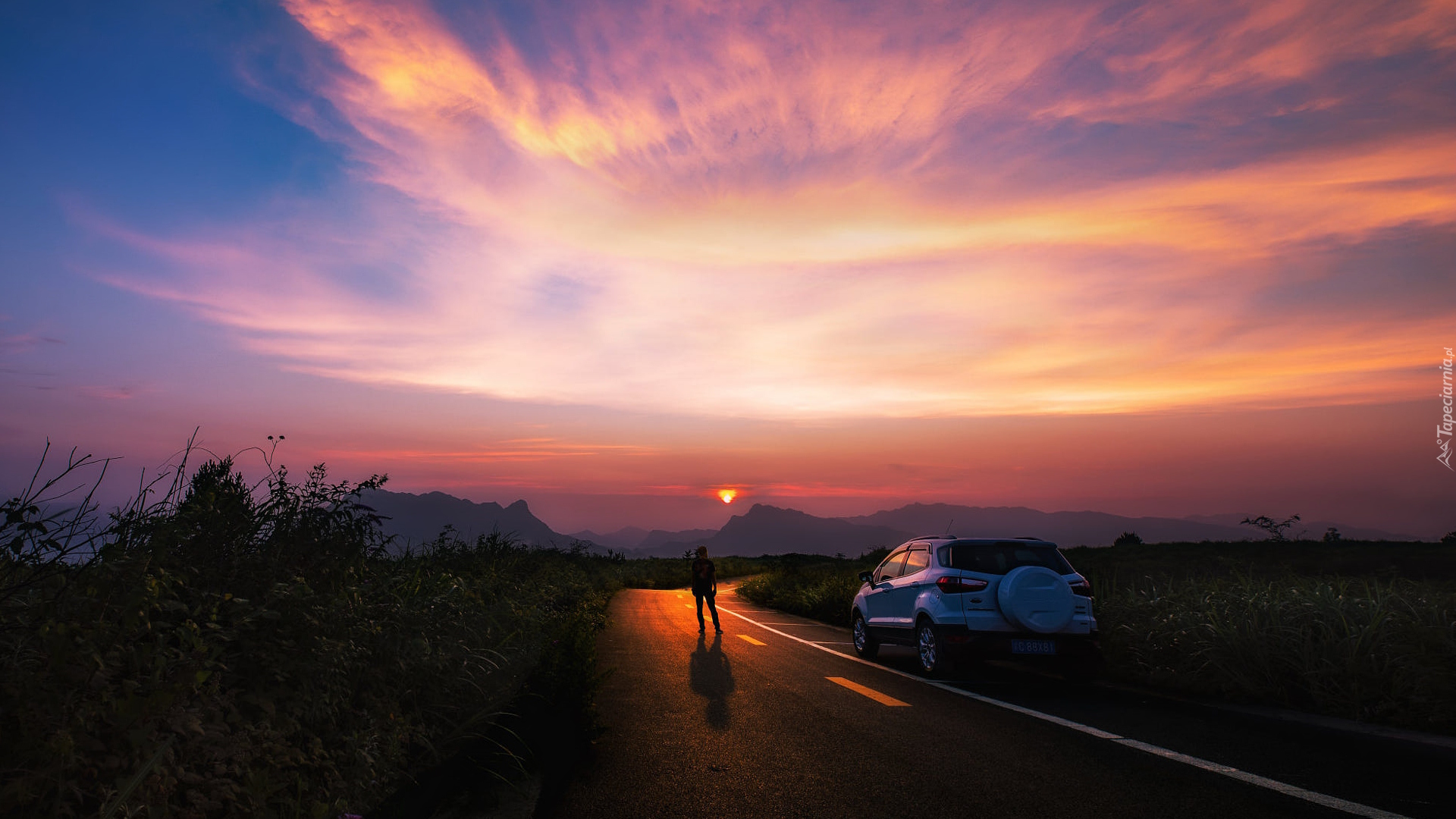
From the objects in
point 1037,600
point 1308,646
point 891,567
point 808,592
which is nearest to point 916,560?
point 891,567

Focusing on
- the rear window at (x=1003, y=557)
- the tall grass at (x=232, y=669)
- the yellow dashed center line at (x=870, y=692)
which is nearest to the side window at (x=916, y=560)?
the rear window at (x=1003, y=557)

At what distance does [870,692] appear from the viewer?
9.73 meters

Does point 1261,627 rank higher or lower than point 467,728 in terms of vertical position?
higher

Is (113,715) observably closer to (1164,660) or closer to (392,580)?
(392,580)

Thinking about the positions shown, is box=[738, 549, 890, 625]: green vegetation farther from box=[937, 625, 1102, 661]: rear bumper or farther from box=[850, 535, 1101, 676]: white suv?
box=[937, 625, 1102, 661]: rear bumper

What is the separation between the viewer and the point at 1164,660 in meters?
10.5

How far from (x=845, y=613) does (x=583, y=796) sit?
16419mm

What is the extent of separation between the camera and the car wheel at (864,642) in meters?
13.8

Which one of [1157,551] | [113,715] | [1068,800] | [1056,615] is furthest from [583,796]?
[1157,551]

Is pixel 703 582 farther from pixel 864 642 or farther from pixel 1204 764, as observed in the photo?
pixel 1204 764

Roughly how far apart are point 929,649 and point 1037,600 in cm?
178

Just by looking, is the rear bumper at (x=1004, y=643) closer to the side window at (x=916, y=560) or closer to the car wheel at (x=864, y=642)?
the side window at (x=916, y=560)

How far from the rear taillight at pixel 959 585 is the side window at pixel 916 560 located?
2.88ft

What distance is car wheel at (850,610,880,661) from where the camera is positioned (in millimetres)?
13812
